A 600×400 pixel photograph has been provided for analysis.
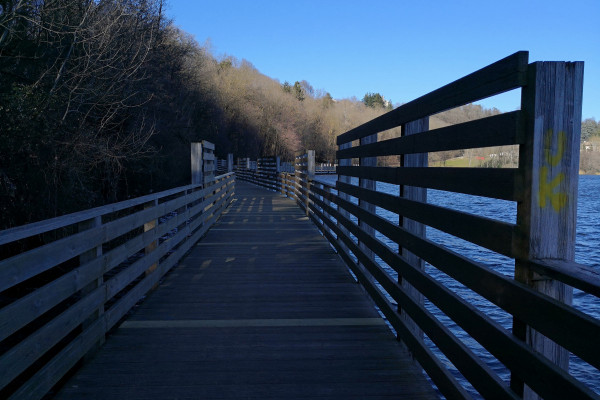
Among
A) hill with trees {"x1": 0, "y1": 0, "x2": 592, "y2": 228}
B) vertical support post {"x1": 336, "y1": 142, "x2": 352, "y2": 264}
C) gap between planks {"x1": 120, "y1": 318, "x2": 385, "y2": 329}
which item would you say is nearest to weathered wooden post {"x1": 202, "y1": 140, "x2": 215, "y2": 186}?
hill with trees {"x1": 0, "y1": 0, "x2": 592, "y2": 228}

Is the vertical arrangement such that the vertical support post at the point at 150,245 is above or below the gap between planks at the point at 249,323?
above

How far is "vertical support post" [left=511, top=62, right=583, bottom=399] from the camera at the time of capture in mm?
1881

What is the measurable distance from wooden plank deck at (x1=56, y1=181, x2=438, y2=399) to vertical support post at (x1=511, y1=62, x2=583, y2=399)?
1.37m

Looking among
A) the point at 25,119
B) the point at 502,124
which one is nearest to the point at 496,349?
the point at 502,124

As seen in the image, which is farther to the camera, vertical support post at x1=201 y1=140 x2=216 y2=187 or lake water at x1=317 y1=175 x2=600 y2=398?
vertical support post at x1=201 y1=140 x2=216 y2=187

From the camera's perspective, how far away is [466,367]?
2412mm

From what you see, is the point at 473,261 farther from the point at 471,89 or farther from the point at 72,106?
the point at 72,106

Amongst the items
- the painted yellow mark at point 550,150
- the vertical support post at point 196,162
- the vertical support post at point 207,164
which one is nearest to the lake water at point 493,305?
the painted yellow mark at point 550,150

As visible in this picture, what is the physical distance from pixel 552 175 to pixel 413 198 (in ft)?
5.52

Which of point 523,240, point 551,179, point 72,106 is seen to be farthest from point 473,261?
point 72,106

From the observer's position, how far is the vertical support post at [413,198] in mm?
3453

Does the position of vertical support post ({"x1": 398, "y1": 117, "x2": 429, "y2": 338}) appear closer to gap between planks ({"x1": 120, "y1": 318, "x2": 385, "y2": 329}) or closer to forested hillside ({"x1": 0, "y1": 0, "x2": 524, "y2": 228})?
forested hillside ({"x1": 0, "y1": 0, "x2": 524, "y2": 228})

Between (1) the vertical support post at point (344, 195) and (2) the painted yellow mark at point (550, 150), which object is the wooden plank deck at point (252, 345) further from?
(2) the painted yellow mark at point (550, 150)

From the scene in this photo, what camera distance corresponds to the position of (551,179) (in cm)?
190
